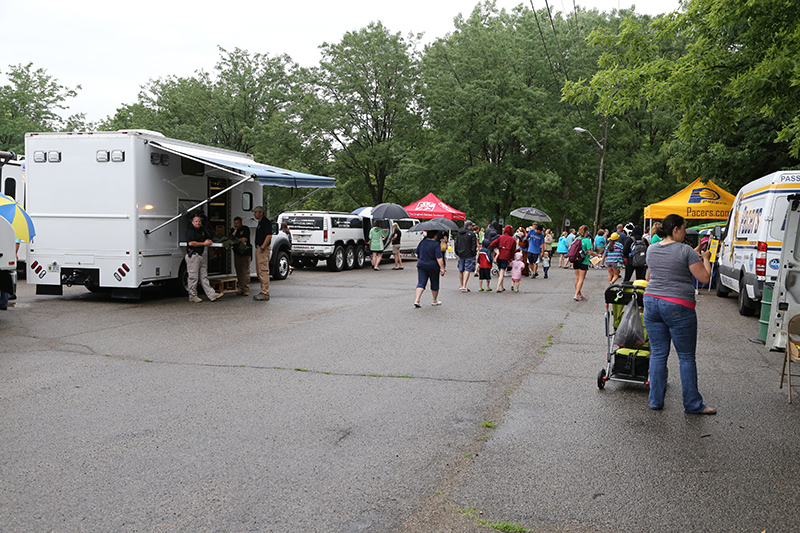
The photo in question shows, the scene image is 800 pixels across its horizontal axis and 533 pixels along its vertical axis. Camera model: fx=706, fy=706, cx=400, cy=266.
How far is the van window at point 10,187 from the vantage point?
17.3 meters

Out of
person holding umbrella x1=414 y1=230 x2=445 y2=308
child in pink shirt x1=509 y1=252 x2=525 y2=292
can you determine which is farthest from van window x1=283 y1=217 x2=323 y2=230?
person holding umbrella x1=414 y1=230 x2=445 y2=308

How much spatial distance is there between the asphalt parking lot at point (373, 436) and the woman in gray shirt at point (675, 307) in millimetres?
258

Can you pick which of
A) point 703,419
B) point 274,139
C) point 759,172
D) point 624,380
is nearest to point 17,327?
point 624,380

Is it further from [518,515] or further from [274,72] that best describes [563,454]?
[274,72]

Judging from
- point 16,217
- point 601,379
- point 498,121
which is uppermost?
point 498,121

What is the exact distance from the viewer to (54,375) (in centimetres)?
712

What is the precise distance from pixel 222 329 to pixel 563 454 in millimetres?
6694

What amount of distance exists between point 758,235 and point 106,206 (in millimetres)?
11660

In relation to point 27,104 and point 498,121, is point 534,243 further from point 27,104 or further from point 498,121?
point 27,104

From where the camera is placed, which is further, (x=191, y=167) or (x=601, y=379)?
(x=191, y=167)

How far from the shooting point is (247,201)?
16375 millimetres

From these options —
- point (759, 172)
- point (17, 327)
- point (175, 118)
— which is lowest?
point (17, 327)

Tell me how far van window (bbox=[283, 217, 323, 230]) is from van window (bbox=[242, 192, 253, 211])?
21.7 feet

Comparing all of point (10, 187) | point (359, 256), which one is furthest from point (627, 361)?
point (359, 256)
